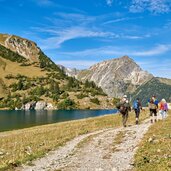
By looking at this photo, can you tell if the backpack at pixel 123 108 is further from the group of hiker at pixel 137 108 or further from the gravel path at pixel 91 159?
the gravel path at pixel 91 159

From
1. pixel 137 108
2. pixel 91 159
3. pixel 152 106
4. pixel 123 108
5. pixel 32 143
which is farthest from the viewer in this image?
pixel 137 108

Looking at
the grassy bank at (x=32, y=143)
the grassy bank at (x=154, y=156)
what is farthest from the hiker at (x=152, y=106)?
the grassy bank at (x=154, y=156)

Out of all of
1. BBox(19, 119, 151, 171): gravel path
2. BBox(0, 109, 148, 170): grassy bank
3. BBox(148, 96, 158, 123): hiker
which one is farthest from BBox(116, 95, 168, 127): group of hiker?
BBox(19, 119, 151, 171): gravel path

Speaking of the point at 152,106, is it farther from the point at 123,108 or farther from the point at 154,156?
the point at 154,156

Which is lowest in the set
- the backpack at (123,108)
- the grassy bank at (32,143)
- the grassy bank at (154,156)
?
the grassy bank at (32,143)

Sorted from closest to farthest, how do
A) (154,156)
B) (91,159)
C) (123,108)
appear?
(154,156)
(91,159)
(123,108)

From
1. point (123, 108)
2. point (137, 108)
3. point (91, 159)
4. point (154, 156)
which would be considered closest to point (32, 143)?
point (123, 108)

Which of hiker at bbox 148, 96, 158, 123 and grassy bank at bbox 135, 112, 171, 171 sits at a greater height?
hiker at bbox 148, 96, 158, 123

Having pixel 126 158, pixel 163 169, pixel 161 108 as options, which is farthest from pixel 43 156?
pixel 161 108

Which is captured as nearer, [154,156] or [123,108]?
[154,156]

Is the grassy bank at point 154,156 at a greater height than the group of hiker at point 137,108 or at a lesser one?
lesser

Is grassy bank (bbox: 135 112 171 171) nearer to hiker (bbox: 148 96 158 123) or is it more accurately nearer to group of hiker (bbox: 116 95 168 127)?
group of hiker (bbox: 116 95 168 127)

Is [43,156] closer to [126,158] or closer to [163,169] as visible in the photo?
[126,158]

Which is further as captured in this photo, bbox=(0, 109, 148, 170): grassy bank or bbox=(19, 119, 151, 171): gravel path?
bbox=(0, 109, 148, 170): grassy bank
